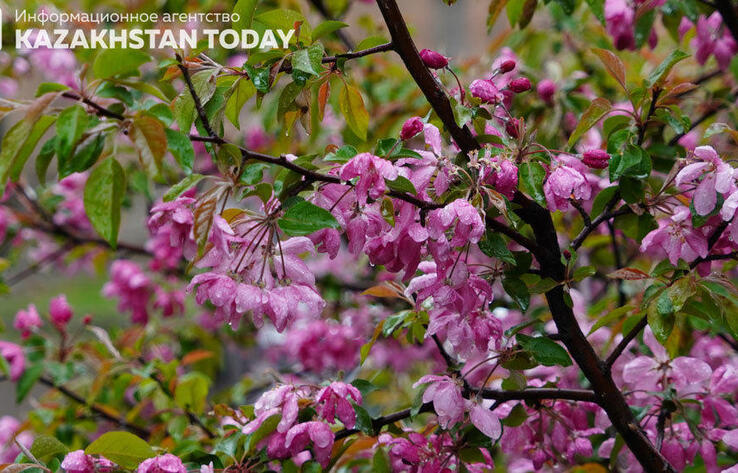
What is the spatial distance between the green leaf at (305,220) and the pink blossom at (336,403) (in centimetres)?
22

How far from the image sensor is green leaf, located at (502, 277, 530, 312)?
0.89 metres

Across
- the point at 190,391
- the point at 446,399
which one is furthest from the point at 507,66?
the point at 190,391

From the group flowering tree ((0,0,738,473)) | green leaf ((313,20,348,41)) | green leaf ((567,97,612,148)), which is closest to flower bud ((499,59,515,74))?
flowering tree ((0,0,738,473))

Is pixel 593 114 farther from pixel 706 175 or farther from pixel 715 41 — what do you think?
pixel 715 41

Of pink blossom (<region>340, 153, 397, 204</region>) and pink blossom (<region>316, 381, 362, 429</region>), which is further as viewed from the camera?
pink blossom (<region>316, 381, 362, 429</region>)

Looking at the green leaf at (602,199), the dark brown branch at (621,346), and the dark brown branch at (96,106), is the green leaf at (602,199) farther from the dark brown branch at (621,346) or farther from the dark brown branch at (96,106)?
the dark brown branch at (96,106)

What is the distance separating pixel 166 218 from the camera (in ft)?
2.67

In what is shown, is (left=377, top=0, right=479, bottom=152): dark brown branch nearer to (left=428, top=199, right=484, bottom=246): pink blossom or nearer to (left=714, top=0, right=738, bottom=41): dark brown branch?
(left=428, top=199, right=484, bottom=246): pink blossom

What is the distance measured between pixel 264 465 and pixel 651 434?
1.72 feet

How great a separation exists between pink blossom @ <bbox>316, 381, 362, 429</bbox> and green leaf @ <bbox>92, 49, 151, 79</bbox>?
1.32 feet

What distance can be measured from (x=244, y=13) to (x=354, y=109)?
0.19 m

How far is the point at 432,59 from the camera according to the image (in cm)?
87

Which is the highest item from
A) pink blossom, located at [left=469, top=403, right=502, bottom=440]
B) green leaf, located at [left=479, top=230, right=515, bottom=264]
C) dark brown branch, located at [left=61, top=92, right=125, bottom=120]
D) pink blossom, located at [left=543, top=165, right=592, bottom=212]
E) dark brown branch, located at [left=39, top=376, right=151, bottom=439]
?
pink blossom, located at [left=543, top=165, right=592, bottom=212]

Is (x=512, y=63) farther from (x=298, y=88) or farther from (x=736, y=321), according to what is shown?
(x=736, y=321)
